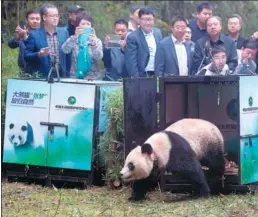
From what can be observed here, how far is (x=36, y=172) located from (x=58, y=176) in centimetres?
32

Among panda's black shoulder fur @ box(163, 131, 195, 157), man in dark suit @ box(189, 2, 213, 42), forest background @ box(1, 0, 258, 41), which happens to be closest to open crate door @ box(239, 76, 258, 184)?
panda's black shoulder fur @ box(163, 131, 195, 157)

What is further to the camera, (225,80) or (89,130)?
(89,130)

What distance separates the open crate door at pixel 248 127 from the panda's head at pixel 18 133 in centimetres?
268

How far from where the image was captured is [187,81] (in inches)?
312

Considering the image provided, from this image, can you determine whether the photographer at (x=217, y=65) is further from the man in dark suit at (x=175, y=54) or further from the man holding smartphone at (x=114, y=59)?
the man holding smartphone at (x=114, y=59)

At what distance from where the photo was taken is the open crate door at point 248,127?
25.3 ft

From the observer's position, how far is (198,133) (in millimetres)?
7801

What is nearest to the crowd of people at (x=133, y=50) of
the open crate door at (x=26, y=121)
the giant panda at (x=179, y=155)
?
the open crate door at (x=26, y=121)

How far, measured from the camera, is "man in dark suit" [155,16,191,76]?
916cm

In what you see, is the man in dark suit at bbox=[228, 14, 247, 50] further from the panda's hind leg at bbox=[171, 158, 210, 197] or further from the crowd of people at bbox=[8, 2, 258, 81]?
the panda's hind leg at bbox=[171, 158, 210, 197]

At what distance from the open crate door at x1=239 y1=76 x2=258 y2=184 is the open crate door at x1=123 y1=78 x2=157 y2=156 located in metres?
1.00

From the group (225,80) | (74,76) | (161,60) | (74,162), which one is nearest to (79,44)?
(74,76)

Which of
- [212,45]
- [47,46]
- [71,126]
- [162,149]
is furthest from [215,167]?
[47,46]

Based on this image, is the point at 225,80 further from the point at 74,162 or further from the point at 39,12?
the point at 39,12
